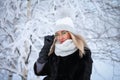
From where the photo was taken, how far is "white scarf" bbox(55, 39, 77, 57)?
4.03ft

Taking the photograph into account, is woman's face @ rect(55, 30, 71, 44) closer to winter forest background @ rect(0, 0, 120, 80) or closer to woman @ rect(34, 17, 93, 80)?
woman @ rect(34, 17, 93, 80)

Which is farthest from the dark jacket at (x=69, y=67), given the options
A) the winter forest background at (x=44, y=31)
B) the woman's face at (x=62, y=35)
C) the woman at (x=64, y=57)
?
the winter forest background at (x=44, y=31)

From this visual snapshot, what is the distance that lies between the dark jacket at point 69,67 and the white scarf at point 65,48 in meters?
0.02

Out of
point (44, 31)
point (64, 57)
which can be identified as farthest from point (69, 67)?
point (44, 31)

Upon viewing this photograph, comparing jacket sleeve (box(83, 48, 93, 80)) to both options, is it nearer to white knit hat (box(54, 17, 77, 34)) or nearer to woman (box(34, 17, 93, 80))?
woman (box(34, 17, 93, 80))

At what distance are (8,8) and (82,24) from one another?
88cm

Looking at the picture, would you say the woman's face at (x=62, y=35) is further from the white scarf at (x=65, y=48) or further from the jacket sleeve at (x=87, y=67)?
the jacket sleeve at (x=87, y=67)

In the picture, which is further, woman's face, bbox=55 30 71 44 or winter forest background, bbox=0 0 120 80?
winter forest background, bbox=0 0 120 80

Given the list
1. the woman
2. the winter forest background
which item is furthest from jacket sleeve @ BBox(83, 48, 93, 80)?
the winter forest background

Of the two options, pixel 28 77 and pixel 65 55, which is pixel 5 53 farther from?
pixel 65 55

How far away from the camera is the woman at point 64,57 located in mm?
1200

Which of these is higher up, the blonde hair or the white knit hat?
the white knit hat

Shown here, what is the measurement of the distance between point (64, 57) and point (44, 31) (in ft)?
3.56

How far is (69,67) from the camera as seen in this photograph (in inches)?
48.4
